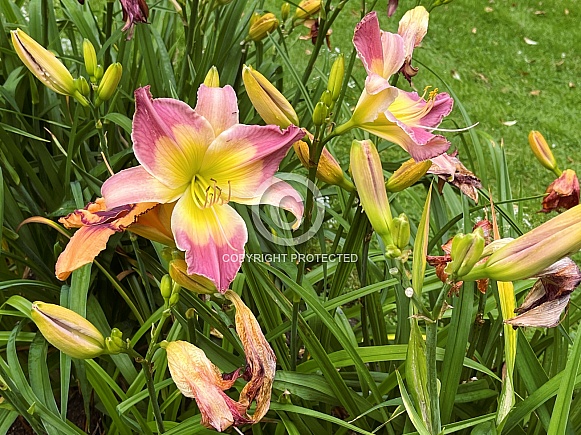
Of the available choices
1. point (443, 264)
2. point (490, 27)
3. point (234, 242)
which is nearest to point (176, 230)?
point (234, 242)

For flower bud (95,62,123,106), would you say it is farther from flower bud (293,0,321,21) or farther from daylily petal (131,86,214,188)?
flower bud (293,0,321,21)

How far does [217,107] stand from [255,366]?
0.40 meters

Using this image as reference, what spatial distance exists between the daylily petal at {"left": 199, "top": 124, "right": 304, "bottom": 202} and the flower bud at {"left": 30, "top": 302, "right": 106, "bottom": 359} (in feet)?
0.96

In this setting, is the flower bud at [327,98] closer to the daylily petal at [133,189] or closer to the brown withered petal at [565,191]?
the daylily petal at [133,189]

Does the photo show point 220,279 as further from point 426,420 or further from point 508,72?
point 508,72

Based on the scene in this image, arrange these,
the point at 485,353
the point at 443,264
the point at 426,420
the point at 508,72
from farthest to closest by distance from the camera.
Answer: the point at 508,72 → the point at 485,353 → the point at 443,264 → the point at 426,420

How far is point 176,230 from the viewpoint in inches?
34.2

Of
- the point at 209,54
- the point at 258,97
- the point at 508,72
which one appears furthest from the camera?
the point at 508,72

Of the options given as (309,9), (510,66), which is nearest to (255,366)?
(309,9)

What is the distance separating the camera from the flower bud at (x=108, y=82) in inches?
46.8

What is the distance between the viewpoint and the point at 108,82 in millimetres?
1197

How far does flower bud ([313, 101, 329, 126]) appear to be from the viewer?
38.7 inches

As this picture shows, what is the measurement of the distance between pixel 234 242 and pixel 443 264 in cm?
44

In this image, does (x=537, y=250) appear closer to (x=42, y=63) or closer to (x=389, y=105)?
(x=389, y=105)
